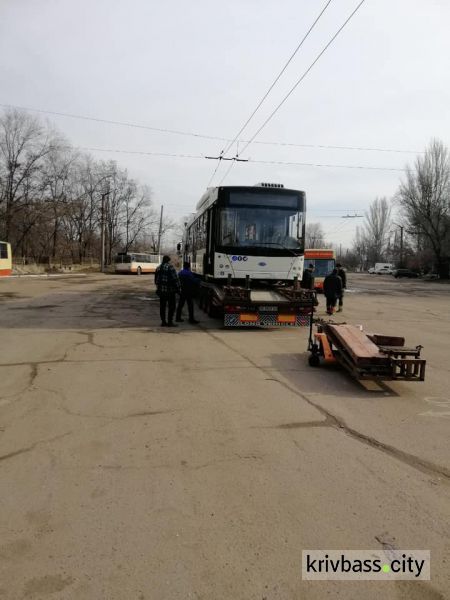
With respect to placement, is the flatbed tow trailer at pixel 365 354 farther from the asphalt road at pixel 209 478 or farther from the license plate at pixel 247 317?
the license plate at pixel 247 317

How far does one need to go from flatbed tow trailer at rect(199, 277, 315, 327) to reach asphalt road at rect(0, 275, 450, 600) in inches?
155

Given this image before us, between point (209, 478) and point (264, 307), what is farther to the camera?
point (264, 307)

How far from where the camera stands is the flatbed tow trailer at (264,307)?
37.9 ft

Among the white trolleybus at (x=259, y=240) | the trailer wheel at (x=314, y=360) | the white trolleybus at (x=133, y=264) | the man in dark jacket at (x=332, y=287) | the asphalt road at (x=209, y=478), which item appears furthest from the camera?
the white trolleybus at (x=133, y=264)

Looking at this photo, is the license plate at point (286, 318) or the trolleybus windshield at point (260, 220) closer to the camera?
the license plate at point (286, 318)

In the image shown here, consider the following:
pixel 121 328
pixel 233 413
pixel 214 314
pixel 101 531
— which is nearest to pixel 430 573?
pixel 101 531

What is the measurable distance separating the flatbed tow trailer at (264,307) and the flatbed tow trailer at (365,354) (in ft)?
10.7

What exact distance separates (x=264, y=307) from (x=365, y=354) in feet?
17.2

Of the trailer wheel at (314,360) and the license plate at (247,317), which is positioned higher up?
the license plate at (247,317)

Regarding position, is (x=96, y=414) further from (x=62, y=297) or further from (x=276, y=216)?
(x=62, y=297)

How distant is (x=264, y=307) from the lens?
11.7 m

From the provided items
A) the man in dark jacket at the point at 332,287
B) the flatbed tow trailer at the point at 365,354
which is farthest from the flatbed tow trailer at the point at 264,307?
the man in dark jacket at the point at 332,287

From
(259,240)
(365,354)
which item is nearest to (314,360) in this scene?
(365,354)

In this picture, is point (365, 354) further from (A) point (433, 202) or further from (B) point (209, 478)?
(A) point (433, 202)
